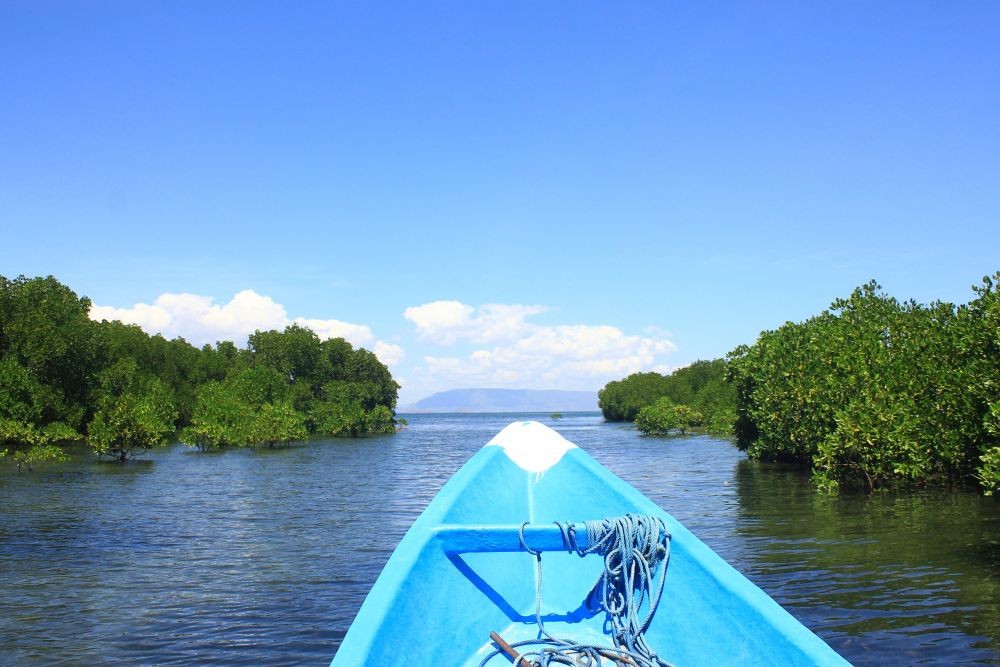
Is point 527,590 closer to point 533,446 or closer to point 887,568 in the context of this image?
point 533,446

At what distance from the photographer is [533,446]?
296 inches

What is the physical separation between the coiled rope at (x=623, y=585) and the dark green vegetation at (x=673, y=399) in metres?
38.7

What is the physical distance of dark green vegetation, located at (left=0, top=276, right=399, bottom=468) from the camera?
36938mm

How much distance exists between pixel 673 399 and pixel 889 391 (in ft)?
312

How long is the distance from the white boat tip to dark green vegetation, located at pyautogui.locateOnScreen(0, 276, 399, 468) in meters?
30.4

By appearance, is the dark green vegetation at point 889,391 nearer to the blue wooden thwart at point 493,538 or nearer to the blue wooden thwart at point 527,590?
the blue wooden thwart at point 527,590

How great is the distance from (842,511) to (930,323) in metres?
7.14

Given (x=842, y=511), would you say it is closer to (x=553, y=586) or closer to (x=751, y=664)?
(x=553, y=586)

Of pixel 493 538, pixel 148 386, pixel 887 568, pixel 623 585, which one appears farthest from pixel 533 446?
pixel 148 386

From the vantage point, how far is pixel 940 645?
7.96 metres

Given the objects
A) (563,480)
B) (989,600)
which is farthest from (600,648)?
(989,600)

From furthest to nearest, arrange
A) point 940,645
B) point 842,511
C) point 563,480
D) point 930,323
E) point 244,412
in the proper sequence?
point 244,412 → point 930,323 → point 842,511 → point 940,645 → point 563,480

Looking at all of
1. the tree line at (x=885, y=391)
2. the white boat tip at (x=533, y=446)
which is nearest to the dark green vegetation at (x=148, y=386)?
the tree line at (x=885, y=391)

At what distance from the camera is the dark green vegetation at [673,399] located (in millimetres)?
69250
